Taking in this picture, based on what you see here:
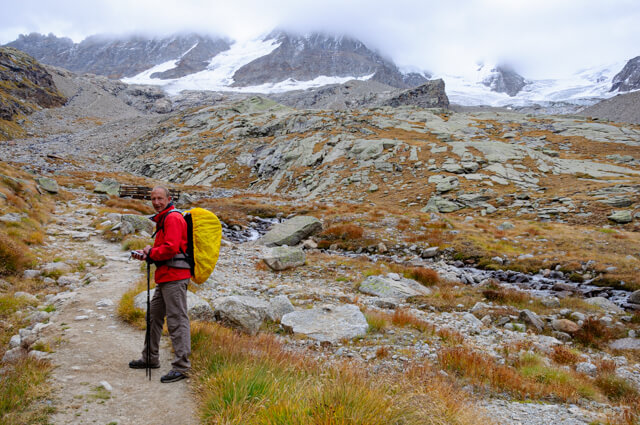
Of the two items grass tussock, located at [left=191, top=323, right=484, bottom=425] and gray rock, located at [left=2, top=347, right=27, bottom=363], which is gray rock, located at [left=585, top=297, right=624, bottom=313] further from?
gray rock, located at [left=2, top=347, right=27, bottom=363]

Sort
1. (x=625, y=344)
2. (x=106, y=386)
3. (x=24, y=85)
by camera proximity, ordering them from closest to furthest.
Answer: (x=106, y=386)
(x=625, y=344)
(x=24, y=85)

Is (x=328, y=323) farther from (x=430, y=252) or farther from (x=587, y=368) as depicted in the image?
(x=430, y=252)

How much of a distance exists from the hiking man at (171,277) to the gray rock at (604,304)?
13.6 metres

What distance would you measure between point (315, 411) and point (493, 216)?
3029 cm

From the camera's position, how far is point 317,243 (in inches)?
879

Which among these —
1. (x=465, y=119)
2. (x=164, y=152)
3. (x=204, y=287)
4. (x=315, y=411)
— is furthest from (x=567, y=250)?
(x=164, y=152)

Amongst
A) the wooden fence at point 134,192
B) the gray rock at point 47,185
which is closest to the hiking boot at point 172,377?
the gray rock at point 47,185

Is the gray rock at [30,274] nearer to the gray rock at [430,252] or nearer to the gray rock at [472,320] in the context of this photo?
the gray rock at [472,320]

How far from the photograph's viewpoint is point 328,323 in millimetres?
9398

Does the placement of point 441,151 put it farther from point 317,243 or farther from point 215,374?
point 215,374

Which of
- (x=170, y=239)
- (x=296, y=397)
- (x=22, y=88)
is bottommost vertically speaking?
(x=296, y=397)

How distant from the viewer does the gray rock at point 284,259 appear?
53.4 ft

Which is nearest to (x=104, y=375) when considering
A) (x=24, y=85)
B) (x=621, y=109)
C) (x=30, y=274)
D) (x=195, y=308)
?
(x=195, y=308)

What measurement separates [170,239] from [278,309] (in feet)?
18.2
